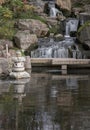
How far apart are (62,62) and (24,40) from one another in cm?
475

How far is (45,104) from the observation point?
45.1 ft

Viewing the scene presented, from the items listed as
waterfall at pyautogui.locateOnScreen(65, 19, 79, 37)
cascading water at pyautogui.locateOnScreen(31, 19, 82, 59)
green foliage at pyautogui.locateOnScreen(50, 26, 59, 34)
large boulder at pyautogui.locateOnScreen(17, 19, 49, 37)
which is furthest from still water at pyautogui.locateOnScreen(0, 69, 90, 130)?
waterfall at pyautogui.locateOnScreen(65, 19, 79, 37)

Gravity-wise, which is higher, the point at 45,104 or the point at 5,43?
the point at 45,104

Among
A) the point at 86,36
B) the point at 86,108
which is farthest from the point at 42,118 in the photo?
the point at 86,36

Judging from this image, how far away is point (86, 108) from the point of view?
12.9 meters

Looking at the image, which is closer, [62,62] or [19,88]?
[19,88]

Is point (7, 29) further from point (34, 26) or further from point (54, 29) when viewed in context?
point (54, 29)

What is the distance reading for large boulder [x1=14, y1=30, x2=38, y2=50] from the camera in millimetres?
30297

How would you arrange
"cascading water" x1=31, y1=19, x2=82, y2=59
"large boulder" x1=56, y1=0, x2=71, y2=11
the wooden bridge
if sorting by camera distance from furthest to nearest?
"large boulder" x1=56, y1=0, x2=71, y2=11 < "cascading water" x1=31, y1=19, x2=82, y2=59 < the wooden bridge

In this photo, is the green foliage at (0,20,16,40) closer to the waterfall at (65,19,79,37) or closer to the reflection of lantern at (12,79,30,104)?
the waterfall at (65,19,79,37)

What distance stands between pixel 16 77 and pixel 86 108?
8387 mm

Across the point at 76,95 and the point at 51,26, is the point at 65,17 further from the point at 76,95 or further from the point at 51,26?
the point at 76,95

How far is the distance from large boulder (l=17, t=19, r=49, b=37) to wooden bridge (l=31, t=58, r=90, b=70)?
16.8 feet

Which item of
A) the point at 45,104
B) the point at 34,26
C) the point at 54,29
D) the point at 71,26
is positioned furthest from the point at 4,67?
the point at 71,26
